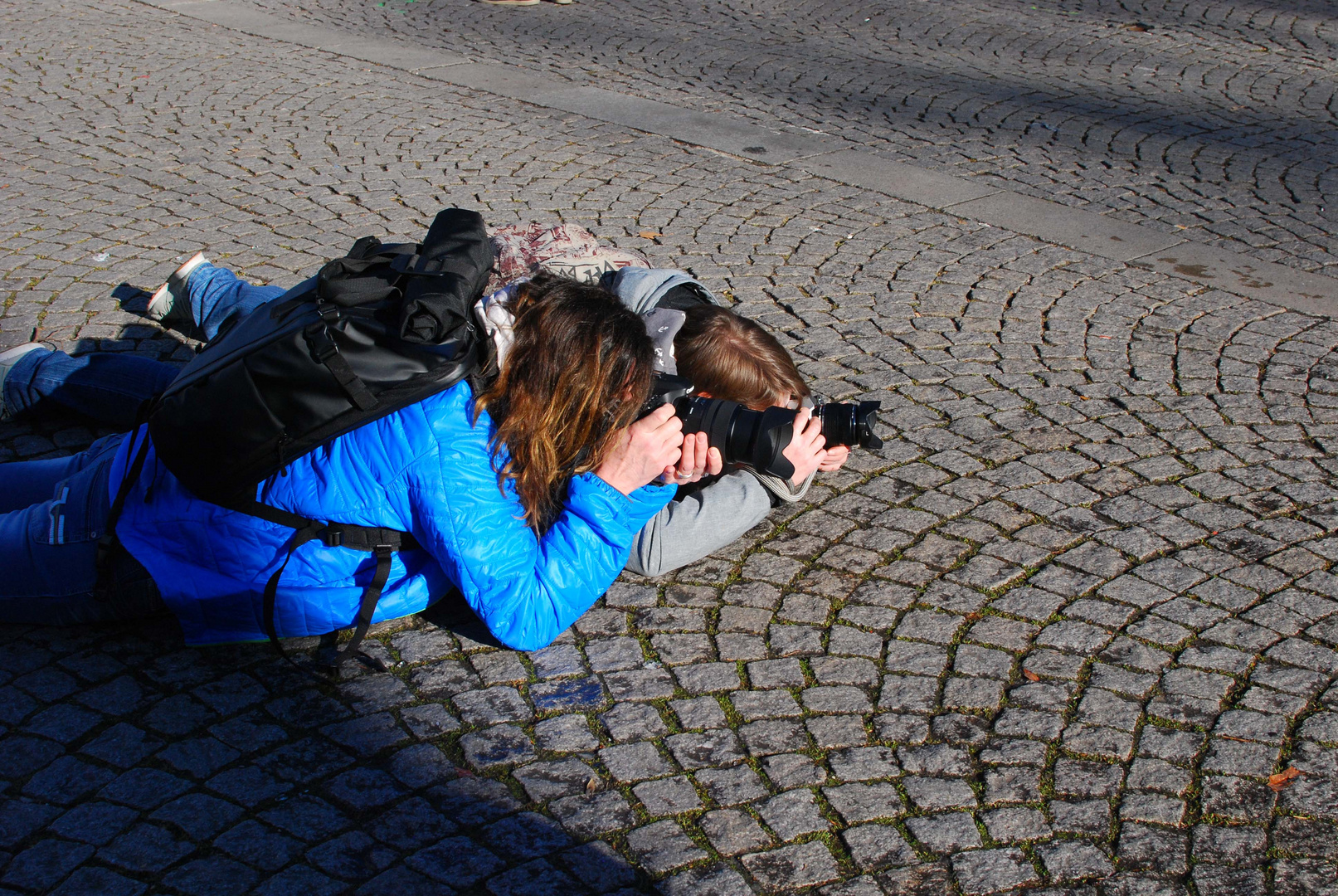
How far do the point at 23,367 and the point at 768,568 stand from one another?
2582mm

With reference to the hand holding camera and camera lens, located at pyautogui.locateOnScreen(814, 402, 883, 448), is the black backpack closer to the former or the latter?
the hand holding camera

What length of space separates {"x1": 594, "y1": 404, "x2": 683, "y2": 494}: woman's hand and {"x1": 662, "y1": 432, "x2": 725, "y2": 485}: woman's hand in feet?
0.11

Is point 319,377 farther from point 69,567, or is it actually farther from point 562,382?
point 69,567

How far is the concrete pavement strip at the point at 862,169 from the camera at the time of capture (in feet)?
17.2

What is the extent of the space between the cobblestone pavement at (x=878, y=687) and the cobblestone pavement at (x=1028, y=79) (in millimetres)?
1483

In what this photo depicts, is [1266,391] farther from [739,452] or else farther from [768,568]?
[739,452]

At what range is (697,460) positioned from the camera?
9.29 feet

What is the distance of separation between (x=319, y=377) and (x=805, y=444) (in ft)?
3.96

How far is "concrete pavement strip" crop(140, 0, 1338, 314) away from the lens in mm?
5238

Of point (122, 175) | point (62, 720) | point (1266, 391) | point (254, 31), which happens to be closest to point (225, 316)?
point (62, 720)

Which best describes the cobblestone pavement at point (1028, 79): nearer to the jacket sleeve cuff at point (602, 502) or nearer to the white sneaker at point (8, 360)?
the jacket sleeve cuff at point (602, 502)

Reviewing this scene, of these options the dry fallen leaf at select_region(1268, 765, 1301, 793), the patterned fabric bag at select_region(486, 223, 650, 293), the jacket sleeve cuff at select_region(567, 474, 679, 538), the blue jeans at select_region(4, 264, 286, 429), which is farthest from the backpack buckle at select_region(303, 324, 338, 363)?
the dry fallen leaf at select_region(1268, 765, 1301, 793)

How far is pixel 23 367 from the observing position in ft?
12.8

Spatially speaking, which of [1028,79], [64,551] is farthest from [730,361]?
[1028,79]
